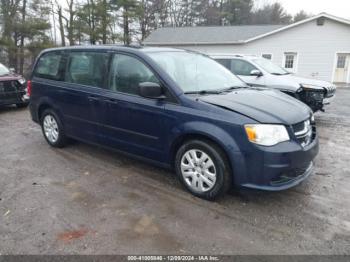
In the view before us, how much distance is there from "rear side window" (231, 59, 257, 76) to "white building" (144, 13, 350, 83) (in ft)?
41.6

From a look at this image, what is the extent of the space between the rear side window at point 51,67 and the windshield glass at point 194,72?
1.92 meters

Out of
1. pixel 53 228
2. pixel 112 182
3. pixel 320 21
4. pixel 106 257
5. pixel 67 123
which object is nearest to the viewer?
pixel 106 257

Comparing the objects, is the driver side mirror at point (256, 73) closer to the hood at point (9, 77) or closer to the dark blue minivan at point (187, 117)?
the dark blue minivan at point (187, 117)

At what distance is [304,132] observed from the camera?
10.5 ft

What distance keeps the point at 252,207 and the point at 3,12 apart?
78.2 feet

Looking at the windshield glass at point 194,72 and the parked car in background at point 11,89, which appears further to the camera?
the parked car in background at point 11,89

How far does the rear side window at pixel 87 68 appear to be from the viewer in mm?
4062

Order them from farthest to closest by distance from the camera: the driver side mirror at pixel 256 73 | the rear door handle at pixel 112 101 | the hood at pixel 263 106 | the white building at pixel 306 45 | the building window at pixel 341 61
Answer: the building window at pixel 341 61, the white building at pixel 306 45, the driver side mirror at pixel 256 73, the rear door handle at pixel 112 101, the hood at pixel 263 106

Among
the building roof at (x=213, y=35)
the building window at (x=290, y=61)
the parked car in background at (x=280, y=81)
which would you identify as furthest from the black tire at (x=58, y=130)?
the building window at (x=290, y=61)

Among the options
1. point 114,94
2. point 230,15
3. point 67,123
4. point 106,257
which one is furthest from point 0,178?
point 230,15

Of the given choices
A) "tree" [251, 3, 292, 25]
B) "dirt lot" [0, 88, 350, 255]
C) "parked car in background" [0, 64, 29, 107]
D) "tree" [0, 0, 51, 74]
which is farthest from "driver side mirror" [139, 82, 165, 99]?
"tree" [251, 3, 292, 25]

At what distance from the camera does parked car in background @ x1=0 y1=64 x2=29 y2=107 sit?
325 inches

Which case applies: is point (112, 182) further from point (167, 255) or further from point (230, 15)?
point (230, 15)

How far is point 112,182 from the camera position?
151 inches
